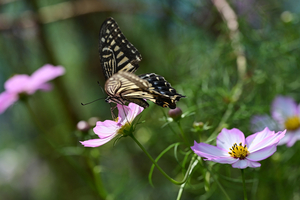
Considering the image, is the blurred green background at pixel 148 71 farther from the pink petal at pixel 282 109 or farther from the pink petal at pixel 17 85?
the pink petal at pixel 17 85

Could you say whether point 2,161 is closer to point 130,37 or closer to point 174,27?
point 130,37

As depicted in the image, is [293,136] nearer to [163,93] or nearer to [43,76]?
[163,93]

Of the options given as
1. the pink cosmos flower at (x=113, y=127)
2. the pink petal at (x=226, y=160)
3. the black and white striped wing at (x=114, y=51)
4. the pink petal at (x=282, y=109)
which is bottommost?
the pink petal at (x=282, y=109)

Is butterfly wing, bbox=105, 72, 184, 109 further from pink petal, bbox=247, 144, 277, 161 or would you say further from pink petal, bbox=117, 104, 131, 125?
pink petal, bbox=247, 144, 277, 161

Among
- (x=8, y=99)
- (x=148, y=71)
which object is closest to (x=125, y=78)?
(x=8, y=99)

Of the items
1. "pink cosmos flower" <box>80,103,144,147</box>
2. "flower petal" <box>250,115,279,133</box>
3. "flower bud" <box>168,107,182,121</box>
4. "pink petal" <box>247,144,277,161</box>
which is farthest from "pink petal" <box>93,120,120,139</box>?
"flower petal" <box>250,115,279,133</box>

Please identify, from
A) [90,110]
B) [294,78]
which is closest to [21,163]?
[90,110]

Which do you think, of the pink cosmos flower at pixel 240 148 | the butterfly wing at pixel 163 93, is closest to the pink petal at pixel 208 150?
the pink cosmos flower at pixel 240 148

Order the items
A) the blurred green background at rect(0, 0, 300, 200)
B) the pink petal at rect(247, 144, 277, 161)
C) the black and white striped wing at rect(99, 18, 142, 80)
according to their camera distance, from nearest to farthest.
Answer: the pink petal at rect(247, 144, 277, 161), the black and white striped wing at rect(99, 18, 142, 80), the blurred green background at rect(0, 0, 300, 200)
